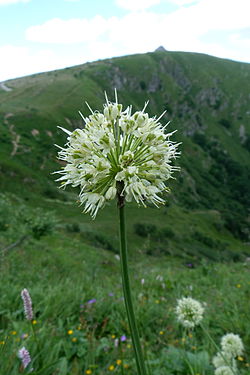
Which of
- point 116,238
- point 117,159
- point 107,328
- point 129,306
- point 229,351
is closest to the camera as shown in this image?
point 129,306

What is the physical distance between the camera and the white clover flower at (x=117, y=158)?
2539 mm

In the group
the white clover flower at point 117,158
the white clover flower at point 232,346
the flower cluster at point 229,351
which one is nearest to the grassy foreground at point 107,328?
the flower cluster at point 229,351

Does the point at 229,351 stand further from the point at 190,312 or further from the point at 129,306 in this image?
the point at 129,306

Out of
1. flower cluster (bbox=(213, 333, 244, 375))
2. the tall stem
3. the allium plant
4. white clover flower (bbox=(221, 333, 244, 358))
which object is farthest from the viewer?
white clover flower (bbox=(221, 333, 244, 358))

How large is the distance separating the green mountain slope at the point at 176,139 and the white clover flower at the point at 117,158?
2.75ft

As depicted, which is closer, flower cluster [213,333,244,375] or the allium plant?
the allium plant

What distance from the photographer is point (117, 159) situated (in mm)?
2637

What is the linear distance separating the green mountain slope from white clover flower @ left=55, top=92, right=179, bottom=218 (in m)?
0.84

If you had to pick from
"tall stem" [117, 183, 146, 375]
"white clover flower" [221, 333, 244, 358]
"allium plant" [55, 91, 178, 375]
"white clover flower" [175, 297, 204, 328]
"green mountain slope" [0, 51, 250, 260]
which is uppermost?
"allium plant" [55, 91, 178, 375]

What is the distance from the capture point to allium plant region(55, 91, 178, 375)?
2.53m

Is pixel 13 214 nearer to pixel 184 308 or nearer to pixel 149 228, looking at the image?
pixel 184 308

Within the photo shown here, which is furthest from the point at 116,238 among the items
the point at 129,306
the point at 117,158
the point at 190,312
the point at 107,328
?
the point at 129,306

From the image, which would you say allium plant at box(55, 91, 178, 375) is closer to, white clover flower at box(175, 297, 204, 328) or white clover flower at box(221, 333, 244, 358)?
white clover flower at box(175, 297, 204, 328)

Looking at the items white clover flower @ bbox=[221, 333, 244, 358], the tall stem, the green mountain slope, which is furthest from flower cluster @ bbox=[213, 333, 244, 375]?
the green mountain slope
